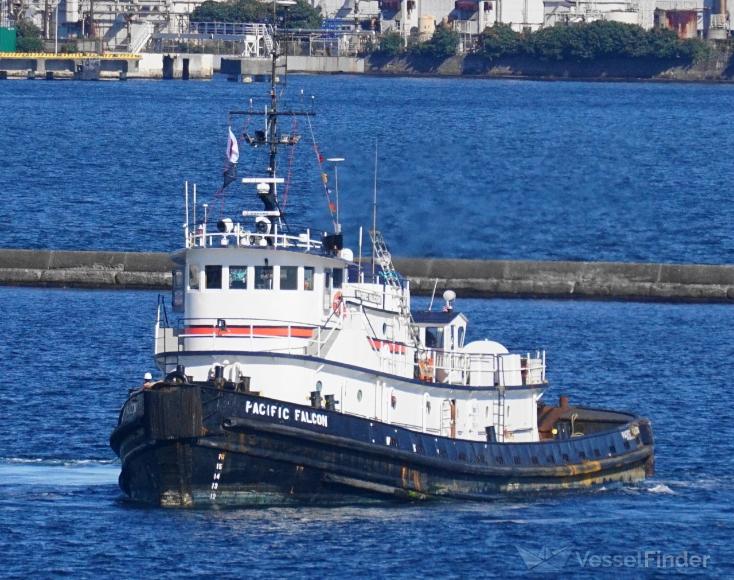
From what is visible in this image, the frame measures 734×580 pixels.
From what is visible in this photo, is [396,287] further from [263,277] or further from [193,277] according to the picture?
[193,277]

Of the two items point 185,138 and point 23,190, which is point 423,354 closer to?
point 23,190

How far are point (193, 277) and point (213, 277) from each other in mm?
450

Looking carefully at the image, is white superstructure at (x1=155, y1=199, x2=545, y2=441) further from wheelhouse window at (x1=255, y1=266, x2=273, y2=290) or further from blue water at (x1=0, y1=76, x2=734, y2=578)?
blue water at (x1=0, y1=76, x2=734, y2=578)

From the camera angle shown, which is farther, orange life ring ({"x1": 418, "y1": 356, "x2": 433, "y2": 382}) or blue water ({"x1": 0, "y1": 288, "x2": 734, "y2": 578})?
orange life ring ({"x1": 418, "y1": 356, "x2": 433, "y2": 382})

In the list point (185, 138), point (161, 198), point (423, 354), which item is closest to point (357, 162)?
point (161, 198)

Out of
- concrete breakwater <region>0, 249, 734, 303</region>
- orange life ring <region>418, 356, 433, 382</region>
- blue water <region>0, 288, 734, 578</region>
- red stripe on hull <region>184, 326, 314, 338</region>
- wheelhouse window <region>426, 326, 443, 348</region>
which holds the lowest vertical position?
blue water <region>0, 288, 734, 578</region>

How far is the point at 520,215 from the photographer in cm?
10119

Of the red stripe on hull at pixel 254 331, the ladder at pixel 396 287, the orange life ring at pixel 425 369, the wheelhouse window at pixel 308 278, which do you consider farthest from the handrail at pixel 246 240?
the orange life ring at pixel 425 369

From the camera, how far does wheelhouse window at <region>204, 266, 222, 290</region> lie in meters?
39.7

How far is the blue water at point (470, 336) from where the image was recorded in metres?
36.3

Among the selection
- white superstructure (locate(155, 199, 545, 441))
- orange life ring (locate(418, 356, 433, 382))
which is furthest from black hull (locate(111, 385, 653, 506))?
orange life ring (locate(418, 356, 433, 382))

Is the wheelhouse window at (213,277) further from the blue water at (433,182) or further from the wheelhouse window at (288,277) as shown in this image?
the blue water at (433,182)

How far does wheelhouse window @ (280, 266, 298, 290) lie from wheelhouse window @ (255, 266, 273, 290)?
23 cm

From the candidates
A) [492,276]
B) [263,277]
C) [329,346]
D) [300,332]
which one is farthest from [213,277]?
[492,276]
